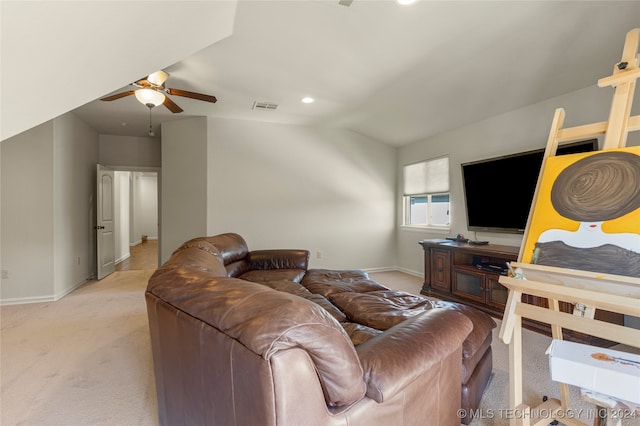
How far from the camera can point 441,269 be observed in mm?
4109

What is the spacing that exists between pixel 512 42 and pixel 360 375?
317cm

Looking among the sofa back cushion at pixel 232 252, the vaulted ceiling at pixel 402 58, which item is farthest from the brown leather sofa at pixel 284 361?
the vaulted ceiling at pixel 402 58

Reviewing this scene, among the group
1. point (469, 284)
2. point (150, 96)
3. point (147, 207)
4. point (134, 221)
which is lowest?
point (469, 284)

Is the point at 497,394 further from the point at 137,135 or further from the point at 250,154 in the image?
the point at 137,135

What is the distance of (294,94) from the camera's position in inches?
158

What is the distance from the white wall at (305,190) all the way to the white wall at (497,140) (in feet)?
2.14

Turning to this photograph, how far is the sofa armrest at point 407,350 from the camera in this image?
100cm

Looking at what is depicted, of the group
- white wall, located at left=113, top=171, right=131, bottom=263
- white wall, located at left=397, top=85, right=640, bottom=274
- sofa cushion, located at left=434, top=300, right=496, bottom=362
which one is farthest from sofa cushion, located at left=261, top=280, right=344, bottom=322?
white wall, located at left=113, top=171, right=131, bottom=263

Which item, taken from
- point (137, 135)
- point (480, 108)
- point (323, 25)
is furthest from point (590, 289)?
point (137, 135)

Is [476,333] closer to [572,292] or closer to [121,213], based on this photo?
[572,292]

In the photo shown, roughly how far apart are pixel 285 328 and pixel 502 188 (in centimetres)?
377

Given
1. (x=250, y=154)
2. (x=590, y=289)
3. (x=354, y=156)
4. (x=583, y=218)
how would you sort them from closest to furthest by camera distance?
(x=590, y=289) < (x=583, y=218) < (x=250, y=154) < (x=354, y=156)

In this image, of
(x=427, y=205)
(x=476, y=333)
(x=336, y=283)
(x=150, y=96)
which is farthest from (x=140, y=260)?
(x=476, y=333)

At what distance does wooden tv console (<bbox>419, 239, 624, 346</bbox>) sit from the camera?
3176 millimetres
